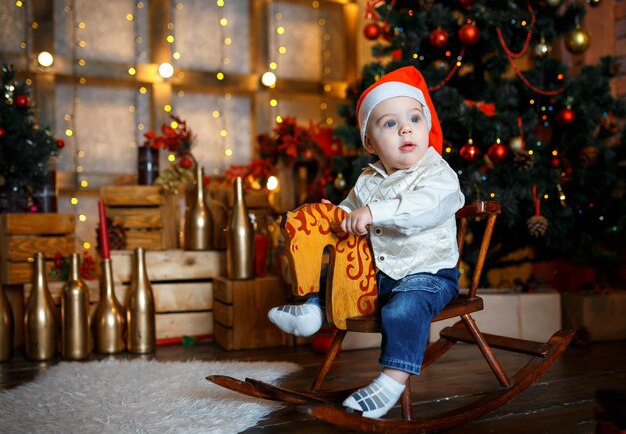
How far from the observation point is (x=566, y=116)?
2.71 meters

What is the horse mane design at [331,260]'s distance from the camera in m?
1.53

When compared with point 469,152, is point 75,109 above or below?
above

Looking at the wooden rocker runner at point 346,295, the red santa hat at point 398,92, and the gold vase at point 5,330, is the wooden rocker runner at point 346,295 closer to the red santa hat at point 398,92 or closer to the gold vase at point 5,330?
the red santa hat at point 398,92

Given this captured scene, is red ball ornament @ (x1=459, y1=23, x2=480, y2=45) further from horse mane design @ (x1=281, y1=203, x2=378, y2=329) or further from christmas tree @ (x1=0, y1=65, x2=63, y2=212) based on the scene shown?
christmas tree @ (x1=0, y1=65, x2=63, y2=212)

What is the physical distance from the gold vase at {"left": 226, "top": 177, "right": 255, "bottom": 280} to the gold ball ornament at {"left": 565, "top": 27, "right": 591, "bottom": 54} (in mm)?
1618

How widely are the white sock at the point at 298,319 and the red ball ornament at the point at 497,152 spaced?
4.28 ft

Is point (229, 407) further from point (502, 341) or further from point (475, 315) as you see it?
point (475, 315)

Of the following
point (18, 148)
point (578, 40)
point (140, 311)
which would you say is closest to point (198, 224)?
point (140, 311)

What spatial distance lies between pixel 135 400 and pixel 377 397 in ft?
2.58

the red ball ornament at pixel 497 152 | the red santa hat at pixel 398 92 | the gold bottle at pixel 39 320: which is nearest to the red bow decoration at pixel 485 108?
the red ball ornament at pixel 497 152

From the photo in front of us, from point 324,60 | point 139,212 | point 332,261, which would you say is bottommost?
point 332,261

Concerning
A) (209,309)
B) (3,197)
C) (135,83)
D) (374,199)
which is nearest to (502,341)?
(374,199)

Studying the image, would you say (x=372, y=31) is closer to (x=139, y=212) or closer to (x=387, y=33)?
(x=387, y=33)

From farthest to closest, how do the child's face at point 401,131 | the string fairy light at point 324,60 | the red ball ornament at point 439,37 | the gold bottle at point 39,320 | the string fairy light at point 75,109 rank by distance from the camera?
the string fairy light at point 324,60, the string fairy light at point 75,109, the red ball ornament at point 439,37, the gold bottle at point 39,320, the child's face at point 401,131
